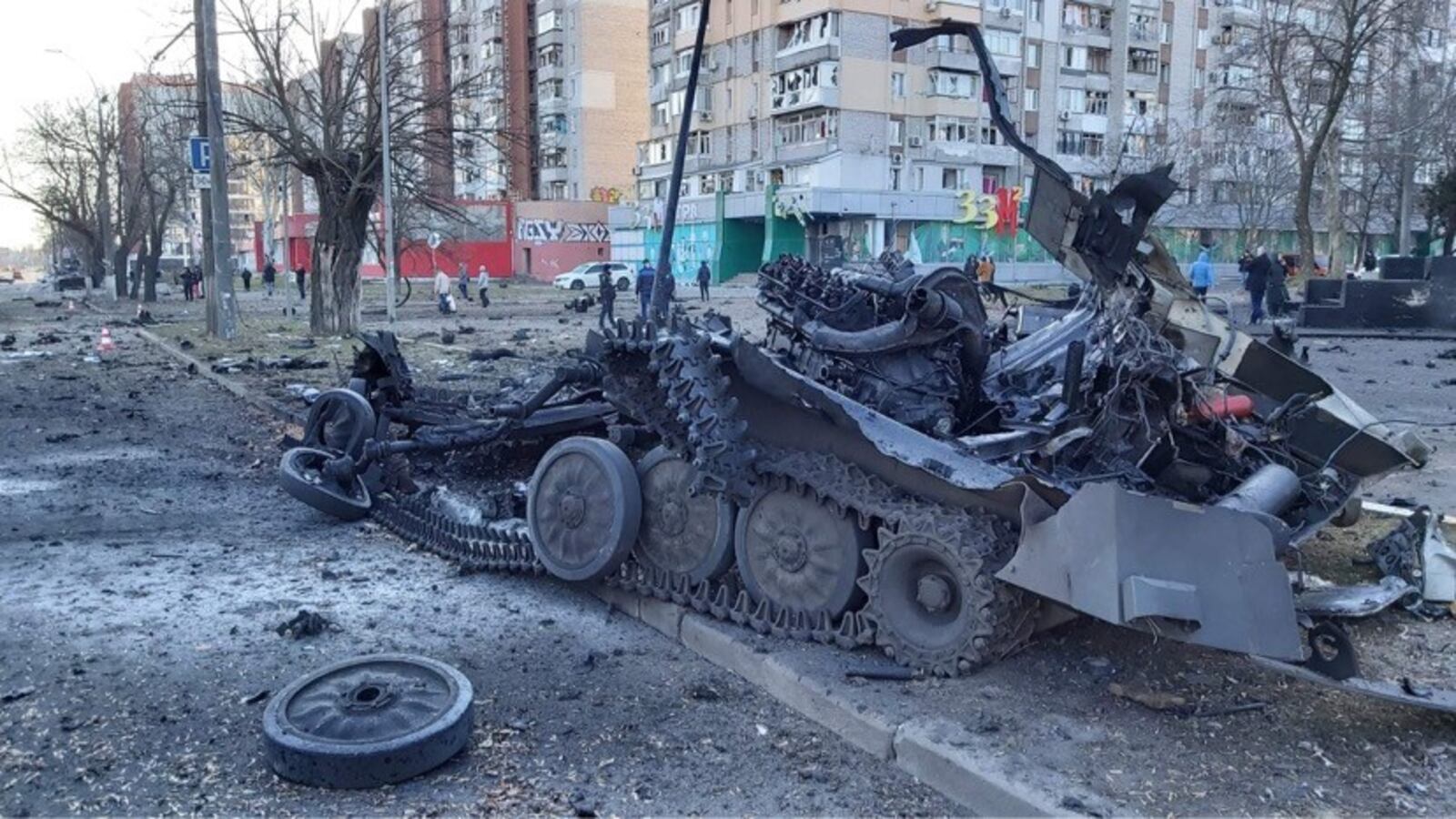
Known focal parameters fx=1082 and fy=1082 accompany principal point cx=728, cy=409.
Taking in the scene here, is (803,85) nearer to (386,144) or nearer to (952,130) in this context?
(952,130)

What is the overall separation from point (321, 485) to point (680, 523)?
3.31 metres

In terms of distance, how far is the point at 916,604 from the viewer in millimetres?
4992

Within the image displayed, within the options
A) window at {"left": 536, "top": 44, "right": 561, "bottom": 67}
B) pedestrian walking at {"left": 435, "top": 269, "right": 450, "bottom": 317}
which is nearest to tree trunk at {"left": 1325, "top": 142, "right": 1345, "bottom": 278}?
pedestrian walking at {"left": 435, "top": 269, "right": 450, "bottom": 317}

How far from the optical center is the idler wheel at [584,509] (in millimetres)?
5883

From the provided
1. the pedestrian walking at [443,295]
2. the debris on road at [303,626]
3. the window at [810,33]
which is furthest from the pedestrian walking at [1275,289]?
the window at [810,33]

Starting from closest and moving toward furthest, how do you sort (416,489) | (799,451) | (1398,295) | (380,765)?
(380,765)
(799,451)
(416,489)
(1398,295)

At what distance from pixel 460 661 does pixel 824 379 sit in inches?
103

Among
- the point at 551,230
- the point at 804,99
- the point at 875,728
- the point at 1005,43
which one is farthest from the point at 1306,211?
the point at 551,230

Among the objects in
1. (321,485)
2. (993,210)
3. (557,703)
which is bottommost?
(557,703)

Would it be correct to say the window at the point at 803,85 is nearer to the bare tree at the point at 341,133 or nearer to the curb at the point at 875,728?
the bare tree at the point at 341,133

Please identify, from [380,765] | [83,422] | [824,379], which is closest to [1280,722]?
[824,379]

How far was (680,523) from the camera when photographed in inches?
234

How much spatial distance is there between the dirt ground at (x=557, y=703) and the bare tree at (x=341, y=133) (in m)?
16.3

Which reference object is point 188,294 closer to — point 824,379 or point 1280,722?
point 824,379
